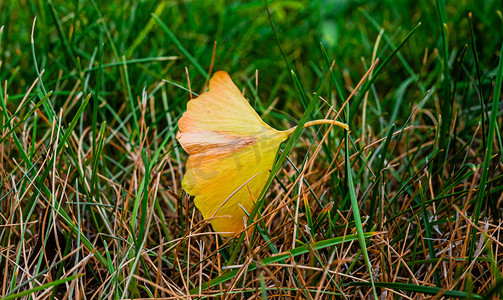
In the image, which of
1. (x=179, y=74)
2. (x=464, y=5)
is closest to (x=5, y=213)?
(x=179, y=74)

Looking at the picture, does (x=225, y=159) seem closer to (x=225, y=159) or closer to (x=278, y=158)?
(x=225, y=159)

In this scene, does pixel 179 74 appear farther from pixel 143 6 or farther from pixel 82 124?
pixel 82 124

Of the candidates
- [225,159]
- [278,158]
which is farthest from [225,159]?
[278,158]
